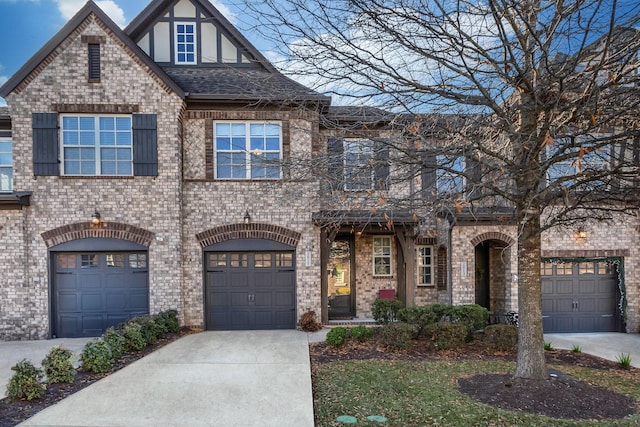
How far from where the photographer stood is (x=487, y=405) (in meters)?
5.48

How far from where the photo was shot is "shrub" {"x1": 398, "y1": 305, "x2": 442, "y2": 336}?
8954mm

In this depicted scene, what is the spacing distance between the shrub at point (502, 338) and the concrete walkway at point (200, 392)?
13.6 ft

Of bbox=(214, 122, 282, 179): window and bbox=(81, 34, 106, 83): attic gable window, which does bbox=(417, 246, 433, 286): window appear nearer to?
bbox=(214, 122, 282, 179): window

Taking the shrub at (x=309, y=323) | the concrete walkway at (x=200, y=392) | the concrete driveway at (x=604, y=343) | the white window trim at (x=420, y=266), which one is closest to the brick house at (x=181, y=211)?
the shrub at (x=309, y=323)

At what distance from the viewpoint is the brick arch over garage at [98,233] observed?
32.8 ft

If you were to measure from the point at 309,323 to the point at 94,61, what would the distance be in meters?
8.91

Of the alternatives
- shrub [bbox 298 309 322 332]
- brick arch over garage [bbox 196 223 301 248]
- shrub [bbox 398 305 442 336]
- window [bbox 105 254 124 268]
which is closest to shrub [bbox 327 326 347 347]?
shrub [bbox 398 305 442 336]

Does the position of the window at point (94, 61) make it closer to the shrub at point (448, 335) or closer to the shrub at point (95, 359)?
the shrub at point (95, 359)

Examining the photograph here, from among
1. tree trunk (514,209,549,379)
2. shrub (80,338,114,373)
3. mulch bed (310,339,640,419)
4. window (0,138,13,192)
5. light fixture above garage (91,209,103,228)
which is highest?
window (0,138,13,192)

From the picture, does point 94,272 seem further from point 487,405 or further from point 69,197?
point 487,405

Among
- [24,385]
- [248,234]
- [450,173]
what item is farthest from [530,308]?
[24,385]

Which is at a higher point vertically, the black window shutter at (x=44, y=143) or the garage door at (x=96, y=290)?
the black window shutter at (x=44, y=143)

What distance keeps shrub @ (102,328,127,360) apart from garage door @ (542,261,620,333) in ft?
36.3

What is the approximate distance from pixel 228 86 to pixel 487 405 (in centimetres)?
962
